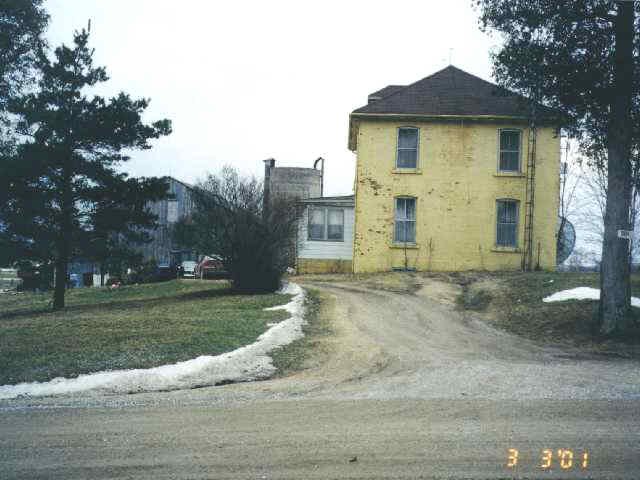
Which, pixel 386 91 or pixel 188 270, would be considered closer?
pixel 386 91

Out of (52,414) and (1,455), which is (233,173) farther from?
(1,455)

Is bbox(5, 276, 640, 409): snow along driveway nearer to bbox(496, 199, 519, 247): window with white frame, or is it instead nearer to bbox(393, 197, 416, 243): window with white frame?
bbox(393, 197, 416, 243): window with white frame

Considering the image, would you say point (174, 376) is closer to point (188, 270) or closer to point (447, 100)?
point (447, 100)

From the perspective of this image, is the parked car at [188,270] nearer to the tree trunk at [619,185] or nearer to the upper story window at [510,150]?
the upper story window at [510,150]

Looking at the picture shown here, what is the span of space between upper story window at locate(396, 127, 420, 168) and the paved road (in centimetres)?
1658

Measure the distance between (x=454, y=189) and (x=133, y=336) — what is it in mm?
17290

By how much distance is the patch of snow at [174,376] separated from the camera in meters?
8.97

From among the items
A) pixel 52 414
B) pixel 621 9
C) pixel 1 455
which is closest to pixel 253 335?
pixel 52 414

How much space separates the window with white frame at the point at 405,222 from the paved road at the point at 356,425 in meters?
15.6

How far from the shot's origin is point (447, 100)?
2708cm

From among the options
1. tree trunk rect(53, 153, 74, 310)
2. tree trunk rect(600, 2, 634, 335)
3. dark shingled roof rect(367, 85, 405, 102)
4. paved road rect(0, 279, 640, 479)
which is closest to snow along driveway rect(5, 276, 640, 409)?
paved road rect(0, 279, 640, 479)

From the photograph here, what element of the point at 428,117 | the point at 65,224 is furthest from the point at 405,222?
the point at 65,224

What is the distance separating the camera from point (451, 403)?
750 cm

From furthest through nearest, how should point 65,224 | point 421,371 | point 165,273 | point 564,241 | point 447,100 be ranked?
point 165,273 < point 564,241 < point 447,100 < point 65,224 < point 421,371
